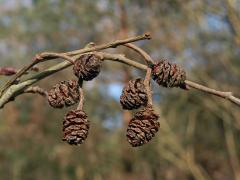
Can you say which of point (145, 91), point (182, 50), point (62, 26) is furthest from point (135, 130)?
point (62, 26)

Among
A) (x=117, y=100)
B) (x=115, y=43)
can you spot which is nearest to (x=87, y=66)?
(x=115, y=43)

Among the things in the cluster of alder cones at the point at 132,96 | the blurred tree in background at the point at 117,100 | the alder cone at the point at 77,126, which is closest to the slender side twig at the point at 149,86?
the cluster of alder cones at the point at 132,96

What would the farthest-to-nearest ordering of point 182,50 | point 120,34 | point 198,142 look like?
point 198,142 < point 120,34 < point 182,50

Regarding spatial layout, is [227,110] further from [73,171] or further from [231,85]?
[73,171]

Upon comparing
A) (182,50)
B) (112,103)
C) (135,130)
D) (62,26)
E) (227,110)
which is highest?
(62,26)

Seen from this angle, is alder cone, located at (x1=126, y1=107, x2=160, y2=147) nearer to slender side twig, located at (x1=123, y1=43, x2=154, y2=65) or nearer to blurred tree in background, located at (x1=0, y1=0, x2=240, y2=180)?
slender side twig, located at (x1=123, y1=43, x2=154, y2=65)

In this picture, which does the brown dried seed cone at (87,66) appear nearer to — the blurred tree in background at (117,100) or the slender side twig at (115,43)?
the slender side twig at (115,43)

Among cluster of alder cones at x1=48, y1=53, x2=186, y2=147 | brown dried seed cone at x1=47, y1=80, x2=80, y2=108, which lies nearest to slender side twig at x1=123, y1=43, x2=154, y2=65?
cluster of alder cones at x1=48, y1=53, x2=186, y2=147
